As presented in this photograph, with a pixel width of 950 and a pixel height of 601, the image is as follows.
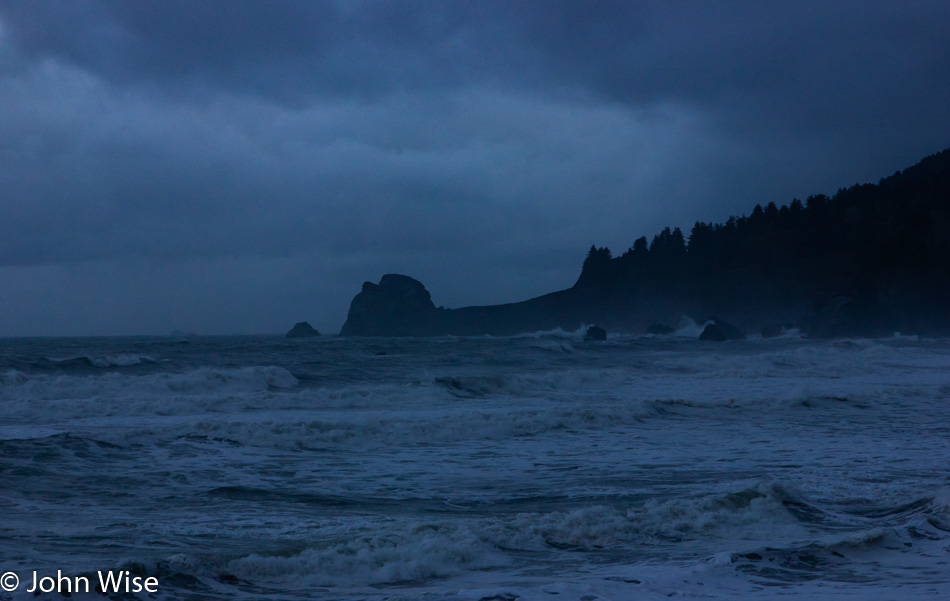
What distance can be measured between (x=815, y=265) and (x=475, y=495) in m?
90.5

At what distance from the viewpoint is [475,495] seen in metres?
8.99

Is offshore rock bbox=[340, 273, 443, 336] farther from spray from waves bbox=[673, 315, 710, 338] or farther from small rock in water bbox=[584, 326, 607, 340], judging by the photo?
small rock in water bbox=[584, 326, 607, 340]

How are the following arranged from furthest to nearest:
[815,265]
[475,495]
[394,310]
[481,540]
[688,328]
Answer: [394,310] < [815,265] < [688,328] < [475,495] < [481,540]

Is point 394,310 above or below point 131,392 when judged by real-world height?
above

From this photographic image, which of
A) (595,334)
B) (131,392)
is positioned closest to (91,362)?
(131,392)

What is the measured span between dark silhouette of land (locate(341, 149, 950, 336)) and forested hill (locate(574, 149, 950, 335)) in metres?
0.15

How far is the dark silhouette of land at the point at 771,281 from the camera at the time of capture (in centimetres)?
7000

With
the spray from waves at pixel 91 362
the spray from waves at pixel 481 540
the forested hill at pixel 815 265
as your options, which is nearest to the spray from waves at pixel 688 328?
the forested hill at pixel 815 265

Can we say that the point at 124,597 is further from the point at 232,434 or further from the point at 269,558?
the point at 232,434

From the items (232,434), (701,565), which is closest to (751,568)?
(701,565)

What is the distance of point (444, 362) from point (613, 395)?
1310cm

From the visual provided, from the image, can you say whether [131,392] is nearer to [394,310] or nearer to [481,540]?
[481,540]

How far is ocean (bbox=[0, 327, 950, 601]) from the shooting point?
5.54 meters

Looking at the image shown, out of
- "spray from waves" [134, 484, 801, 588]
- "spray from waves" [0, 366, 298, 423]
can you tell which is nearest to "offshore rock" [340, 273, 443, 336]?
"spray from waves" [0, 366, 298, 423]
